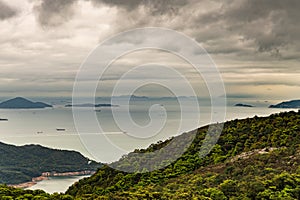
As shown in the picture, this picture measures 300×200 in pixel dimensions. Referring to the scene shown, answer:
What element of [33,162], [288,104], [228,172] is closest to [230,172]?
[228,172]

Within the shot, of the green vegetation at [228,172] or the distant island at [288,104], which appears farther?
the distant island at [288,104]

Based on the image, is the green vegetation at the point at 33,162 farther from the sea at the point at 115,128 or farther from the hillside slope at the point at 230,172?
the hillside slope at the point at 230,172

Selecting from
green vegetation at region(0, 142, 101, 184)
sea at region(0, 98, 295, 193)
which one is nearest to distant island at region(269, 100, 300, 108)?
sea at region(0, 98, 295, 193)

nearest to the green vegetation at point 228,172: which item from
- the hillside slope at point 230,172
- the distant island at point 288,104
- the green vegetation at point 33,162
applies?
the hillside slope at point 230,172

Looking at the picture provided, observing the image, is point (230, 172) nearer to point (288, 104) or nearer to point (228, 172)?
point (228, 172)

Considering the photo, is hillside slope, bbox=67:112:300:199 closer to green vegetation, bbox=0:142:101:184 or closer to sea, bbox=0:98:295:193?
sea, bbox=0:98:295:193

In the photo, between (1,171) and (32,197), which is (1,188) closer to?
(32,197)
